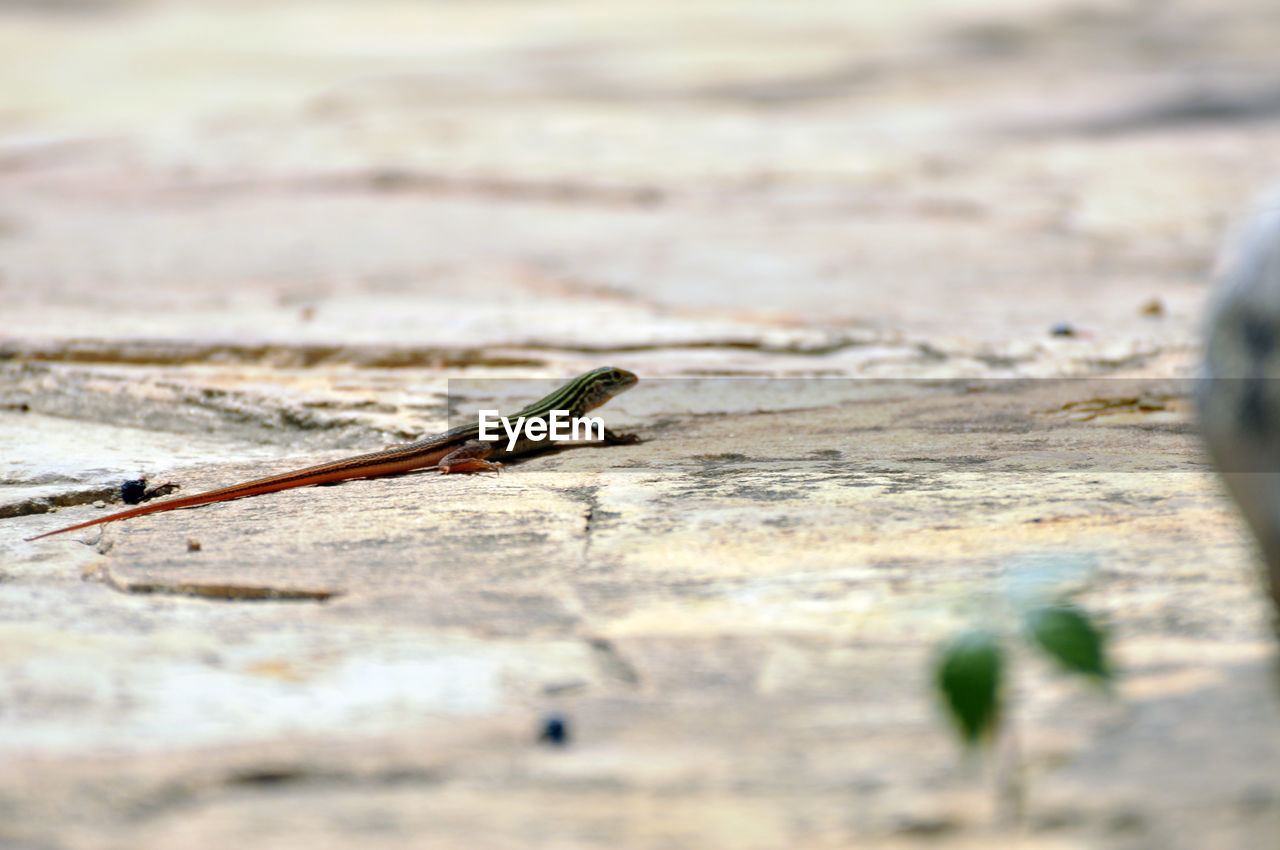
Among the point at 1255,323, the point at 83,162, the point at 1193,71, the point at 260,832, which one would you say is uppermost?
the point at 1193,71

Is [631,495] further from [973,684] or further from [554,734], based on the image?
[973,684]

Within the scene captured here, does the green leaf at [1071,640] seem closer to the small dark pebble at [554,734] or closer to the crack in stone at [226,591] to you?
the small dark pebble at [554,734]

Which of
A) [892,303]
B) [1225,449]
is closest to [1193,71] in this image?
[892,303]

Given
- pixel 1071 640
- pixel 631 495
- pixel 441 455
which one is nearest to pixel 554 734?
pixel 1071 640

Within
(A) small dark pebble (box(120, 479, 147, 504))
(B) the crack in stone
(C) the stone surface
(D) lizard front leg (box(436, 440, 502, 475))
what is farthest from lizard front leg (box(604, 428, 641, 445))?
(B) the crack in stone

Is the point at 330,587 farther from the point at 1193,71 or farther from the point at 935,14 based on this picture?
the point at 935,14

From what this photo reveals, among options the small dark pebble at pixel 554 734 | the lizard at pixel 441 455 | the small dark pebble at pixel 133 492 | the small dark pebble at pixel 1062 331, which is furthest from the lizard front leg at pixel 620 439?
the small dark pebble at pixel 1062 331
